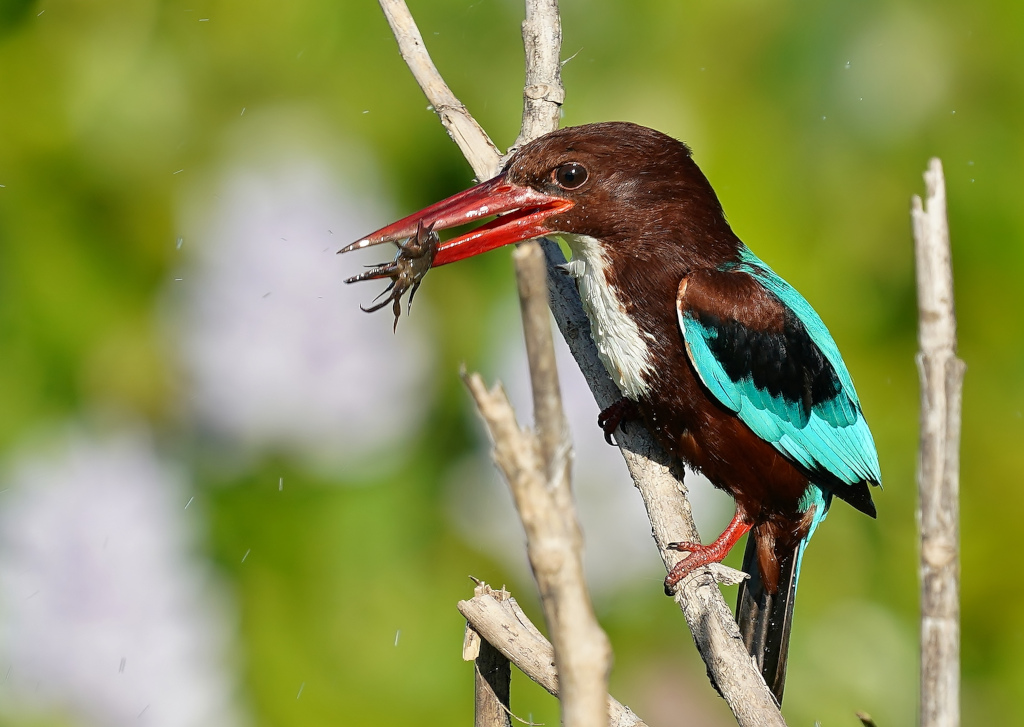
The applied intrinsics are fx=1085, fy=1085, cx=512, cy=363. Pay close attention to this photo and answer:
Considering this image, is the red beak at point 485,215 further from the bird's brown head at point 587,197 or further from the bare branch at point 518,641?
the bare branch at point 518,641

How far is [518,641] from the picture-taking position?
1.53 metres

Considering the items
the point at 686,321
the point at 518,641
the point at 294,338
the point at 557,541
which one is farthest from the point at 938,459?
the point at 294,338

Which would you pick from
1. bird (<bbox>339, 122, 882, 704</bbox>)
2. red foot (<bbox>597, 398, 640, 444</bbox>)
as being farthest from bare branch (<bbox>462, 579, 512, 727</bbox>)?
red foot (<bbox>597, 398, 640, 444</bbox>)

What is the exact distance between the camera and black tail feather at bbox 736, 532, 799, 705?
7.42 feet

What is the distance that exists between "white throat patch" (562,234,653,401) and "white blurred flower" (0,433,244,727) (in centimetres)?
121

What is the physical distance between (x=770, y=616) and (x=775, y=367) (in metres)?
0.54

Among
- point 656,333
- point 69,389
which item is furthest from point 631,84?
point 69,389

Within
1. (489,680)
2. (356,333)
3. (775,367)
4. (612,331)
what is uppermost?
(775,367)

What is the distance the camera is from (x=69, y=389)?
2.85 metres

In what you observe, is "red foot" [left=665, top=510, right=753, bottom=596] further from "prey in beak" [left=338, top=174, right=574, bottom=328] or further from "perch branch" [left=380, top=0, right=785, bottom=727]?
"prey in beak" [left=338, top=174, right=574, bottom=328]

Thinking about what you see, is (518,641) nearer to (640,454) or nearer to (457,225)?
(640,454)

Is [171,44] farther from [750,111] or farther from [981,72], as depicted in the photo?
[981,72]

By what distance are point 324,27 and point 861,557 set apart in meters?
2.09

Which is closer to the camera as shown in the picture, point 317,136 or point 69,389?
point 69,389
